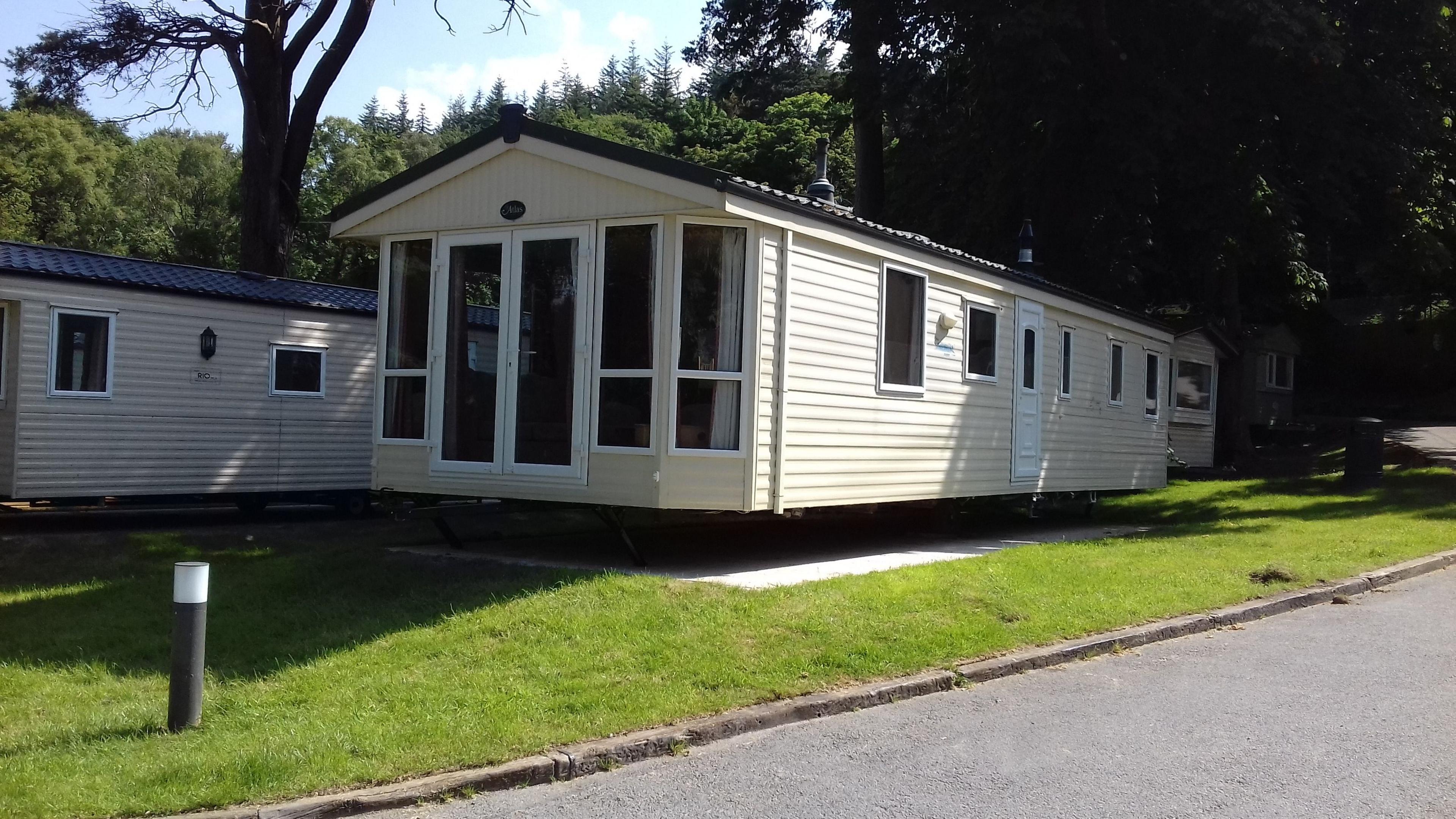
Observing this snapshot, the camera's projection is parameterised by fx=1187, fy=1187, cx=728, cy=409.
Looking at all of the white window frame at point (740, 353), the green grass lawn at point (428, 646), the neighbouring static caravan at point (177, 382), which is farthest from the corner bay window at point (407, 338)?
the white window frame at point (740, 353)

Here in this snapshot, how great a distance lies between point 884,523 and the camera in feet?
48.0

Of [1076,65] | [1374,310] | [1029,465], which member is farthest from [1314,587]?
[1374,310]

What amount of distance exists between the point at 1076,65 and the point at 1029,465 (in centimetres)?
1018

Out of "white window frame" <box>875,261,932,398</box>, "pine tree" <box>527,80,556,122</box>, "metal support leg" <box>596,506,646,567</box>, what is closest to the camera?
"metal support leg" <box>596,506,646,567</box>

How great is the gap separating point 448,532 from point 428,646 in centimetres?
364

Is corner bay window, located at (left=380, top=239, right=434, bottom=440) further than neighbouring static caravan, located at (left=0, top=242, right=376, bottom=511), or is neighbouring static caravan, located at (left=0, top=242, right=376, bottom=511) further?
neighbouring static caravan, located at (left=0, top=242, right=376, bottom=511)

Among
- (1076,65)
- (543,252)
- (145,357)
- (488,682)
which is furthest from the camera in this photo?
(1076,65)

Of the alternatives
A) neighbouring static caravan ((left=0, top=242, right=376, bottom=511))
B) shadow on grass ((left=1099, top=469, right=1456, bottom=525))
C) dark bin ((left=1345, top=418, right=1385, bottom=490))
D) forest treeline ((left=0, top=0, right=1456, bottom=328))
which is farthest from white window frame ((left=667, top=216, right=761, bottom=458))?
dark bin ((left=1345, top=418, right=1385, bottom=490))

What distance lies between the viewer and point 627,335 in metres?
9.46

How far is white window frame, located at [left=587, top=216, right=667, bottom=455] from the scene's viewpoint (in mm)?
9250

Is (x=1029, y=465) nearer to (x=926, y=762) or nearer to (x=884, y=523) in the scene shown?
(x=884, y=523)

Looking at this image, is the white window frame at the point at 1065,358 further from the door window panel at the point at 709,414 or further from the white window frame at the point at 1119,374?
the door window panel at the point at 709,414

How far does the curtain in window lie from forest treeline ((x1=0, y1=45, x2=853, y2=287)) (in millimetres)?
19653

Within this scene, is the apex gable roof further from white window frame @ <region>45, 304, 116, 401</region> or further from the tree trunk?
the tree trunk
